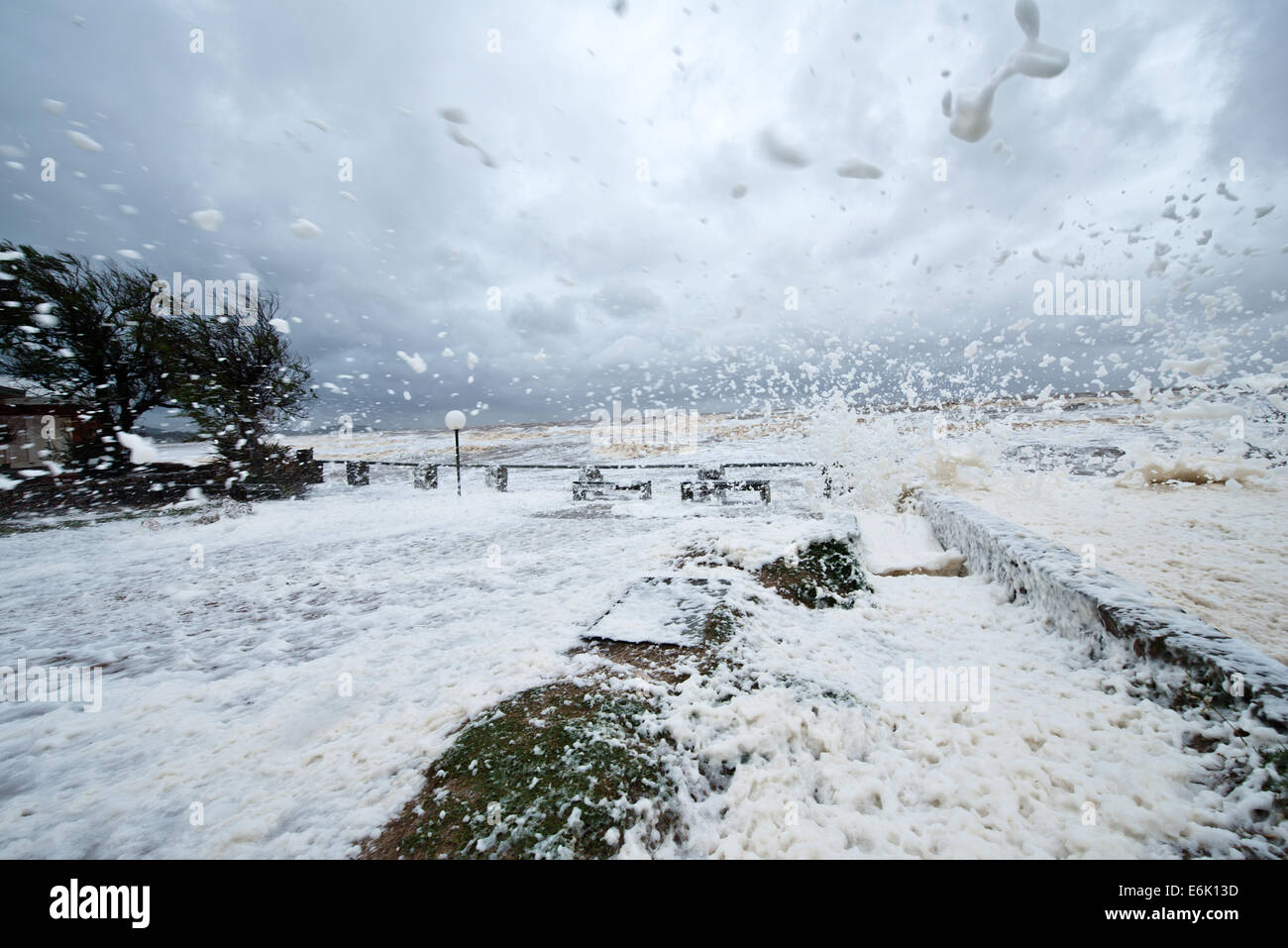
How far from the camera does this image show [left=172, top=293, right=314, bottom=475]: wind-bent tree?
12.9m

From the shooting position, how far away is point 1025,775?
5.65 feet

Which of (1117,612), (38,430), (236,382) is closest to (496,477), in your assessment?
(236,382)

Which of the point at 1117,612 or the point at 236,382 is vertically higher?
the point at 236,382

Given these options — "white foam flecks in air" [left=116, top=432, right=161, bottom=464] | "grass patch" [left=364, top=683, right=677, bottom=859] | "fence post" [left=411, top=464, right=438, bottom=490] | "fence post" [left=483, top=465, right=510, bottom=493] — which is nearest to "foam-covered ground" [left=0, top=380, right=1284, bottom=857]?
"grass patch" [left=364, top=683, right=677, bottom=859]

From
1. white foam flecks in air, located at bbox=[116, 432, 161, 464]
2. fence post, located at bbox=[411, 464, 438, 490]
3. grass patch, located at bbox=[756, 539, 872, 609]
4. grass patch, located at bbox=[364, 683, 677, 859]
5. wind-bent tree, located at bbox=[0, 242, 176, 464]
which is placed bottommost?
grass patch, located at bbox=[364, 683, 677, 859]

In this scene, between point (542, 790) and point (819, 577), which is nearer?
point (542, 790)

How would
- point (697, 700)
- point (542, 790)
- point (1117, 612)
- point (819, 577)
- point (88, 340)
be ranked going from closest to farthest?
point (542, 790) < point (697, 700) < point (1117, 612) < point (819, 577) < point (88, 340)

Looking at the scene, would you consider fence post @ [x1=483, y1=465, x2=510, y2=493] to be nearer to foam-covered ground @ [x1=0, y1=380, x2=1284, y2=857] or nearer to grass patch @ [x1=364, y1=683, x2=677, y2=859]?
foam-covered ground @ [x1=0, y1=380, x2=1284, y2=857]

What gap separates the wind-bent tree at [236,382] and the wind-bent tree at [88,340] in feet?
2.37

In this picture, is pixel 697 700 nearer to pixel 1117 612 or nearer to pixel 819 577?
pixel 819 577

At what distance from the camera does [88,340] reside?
41.2ft

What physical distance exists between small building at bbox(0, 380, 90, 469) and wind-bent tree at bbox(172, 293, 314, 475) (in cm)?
272

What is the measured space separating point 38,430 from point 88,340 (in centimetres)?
370
